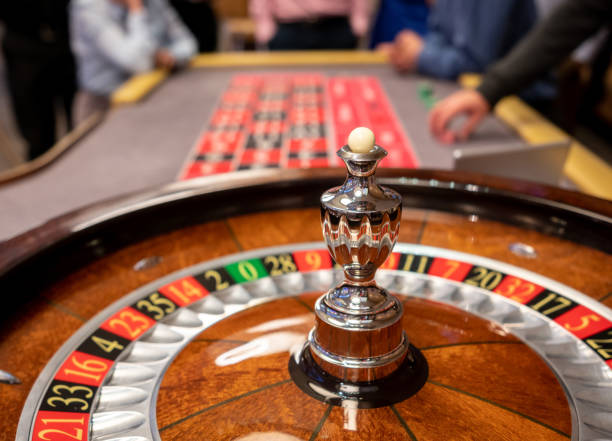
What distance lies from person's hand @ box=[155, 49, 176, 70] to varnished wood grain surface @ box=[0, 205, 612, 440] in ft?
8.53

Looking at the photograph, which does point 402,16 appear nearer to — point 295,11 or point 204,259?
point 295,11

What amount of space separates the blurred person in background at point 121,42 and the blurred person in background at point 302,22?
1.25 meters

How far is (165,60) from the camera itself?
138 inches

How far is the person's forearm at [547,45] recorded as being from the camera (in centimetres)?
216

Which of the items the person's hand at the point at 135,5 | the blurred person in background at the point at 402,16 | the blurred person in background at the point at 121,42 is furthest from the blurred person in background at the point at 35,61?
the blurred person in background at the point at 402,16

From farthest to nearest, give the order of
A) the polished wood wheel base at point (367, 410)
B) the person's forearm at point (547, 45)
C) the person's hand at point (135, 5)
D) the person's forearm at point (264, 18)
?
the person's forearm at point (264, 18), the person's hand at point (135, 5), the person's forearm at point (547, 45), the polished wood wheel base at point (367, 410)

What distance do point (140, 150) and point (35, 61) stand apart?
3518mm

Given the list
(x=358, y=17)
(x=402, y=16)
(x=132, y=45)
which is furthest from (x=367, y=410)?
(x=402, y=16)

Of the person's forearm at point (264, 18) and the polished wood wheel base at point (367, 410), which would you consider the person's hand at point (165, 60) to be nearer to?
the person's forearm at point (264, 18)

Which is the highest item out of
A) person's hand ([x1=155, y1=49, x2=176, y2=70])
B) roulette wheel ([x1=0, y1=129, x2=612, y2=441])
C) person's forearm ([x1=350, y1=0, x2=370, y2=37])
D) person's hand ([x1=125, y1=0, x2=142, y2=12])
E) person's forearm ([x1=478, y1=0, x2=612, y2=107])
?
roulette wheel ([x1=0, y1=129, x2=612, y2=441])

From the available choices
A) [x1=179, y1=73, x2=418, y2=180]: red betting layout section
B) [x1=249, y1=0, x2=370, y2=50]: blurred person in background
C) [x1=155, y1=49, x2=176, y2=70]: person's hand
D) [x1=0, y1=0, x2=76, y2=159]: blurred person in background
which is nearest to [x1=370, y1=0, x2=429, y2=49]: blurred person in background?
[x1=249, y1=0, x2=370, y2=50]: blurred person in background

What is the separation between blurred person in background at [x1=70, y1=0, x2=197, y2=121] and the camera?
3.60m

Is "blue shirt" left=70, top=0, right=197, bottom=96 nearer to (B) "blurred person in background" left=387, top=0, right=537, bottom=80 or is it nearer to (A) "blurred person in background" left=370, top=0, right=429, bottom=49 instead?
(B) "blurred person in background" left=387, top=0, right=537, bottom=80

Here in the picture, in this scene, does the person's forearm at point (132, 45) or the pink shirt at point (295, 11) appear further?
the pink shirt at point (295, 11)
